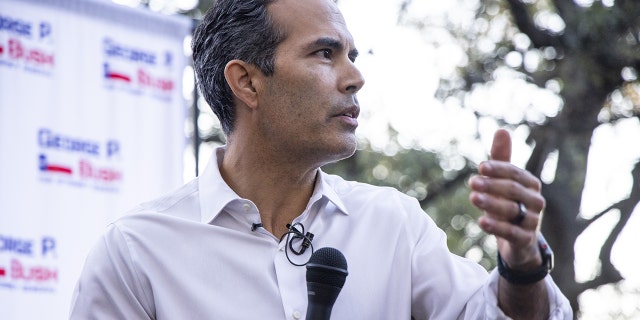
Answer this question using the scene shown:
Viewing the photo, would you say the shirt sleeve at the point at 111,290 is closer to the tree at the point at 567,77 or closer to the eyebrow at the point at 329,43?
the eyebrow at the point at 329,43

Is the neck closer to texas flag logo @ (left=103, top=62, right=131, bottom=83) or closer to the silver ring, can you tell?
the silver ring

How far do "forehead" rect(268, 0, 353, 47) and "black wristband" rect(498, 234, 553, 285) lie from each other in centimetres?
121

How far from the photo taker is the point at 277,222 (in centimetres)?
318

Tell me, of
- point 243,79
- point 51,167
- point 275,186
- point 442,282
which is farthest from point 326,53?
point 51,167

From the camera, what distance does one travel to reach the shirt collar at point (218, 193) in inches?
123

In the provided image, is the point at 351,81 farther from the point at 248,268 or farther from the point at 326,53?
the point at 248,268

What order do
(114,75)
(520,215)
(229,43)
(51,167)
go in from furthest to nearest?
(114,75), (51,167), (229,43), (520,215)

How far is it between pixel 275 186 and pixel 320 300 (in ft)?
2.72

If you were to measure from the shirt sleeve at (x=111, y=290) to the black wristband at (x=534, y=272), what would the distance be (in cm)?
116

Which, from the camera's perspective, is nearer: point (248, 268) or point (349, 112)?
point (248, 268)

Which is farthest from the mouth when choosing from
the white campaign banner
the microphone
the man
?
the white campaign banner

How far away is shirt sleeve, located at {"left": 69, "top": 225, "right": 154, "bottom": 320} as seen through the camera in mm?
2961

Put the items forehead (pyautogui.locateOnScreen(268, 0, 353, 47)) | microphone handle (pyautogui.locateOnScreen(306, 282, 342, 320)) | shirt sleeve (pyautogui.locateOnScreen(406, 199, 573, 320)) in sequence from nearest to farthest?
microphone handle (pyautogui.locateOnScreen(306, 282, 342, 320)), shirt sleeve (pyautogui.locateOnScreen(406, 199, 573, 320)), forehead (pyautogui.locateOnScreen(268, 0, 353, 47))

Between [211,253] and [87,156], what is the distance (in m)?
2.46
